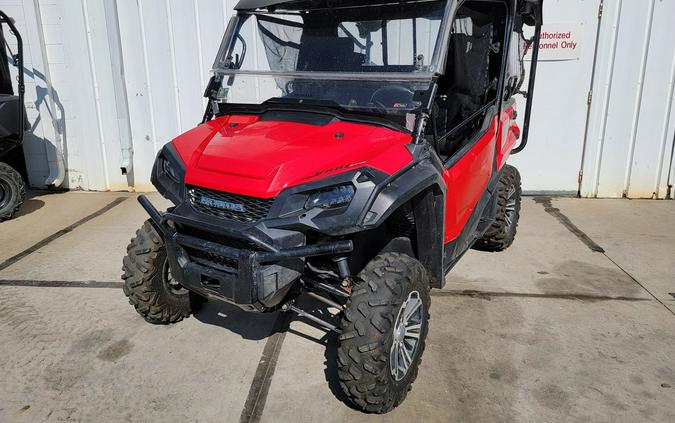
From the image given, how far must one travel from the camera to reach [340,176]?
8.04ft

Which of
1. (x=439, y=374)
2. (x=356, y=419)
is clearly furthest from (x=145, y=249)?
(x=439, y=374)

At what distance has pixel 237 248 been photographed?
2.48m

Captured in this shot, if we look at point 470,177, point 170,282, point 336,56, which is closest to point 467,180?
point 470,177

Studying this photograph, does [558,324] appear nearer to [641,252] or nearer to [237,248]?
[641,252]

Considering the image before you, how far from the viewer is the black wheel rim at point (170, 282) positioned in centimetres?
319

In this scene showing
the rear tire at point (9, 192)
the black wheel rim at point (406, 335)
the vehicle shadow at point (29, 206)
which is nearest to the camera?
the black wheel rim at point (406, 335)

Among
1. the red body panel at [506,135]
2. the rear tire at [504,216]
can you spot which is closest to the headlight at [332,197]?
the red body panel at [506,135]

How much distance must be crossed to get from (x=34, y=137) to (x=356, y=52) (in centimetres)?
492

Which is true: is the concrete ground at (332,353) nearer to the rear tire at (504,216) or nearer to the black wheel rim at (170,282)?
the rear tire at (504,216)

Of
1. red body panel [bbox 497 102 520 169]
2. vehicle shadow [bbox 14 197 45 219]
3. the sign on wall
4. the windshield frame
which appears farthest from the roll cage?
vehicle shadow [bbox 14 197 45 219]

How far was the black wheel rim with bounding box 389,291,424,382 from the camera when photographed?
8.55 ft

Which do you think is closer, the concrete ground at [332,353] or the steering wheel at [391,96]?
the concrete ground at [332,353]

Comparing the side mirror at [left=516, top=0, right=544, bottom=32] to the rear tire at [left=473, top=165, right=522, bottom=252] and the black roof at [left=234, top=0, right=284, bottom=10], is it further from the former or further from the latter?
the black roof at [left=234, top=0, right=284, bottom=10]

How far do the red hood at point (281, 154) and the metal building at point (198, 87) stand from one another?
3.63 meters
